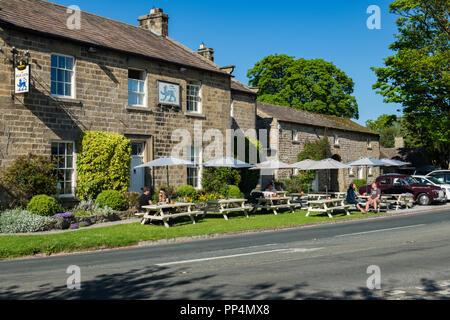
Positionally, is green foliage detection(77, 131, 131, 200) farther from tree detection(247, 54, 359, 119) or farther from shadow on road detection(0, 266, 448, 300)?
tree detection(247, 54, 359, 119)

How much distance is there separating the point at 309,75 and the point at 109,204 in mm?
41600

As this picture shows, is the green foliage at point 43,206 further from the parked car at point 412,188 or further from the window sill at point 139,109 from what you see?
the parked car at point 412,188

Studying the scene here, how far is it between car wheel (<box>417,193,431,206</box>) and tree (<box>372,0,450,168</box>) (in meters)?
10.2

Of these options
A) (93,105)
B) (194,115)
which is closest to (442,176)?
(194,115)

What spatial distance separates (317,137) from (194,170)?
18.1 m

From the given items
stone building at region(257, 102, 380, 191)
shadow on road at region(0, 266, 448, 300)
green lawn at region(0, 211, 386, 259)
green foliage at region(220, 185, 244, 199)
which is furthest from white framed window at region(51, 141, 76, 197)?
stone building at region(257, 102, 380, 191)

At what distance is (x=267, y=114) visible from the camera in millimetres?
35781

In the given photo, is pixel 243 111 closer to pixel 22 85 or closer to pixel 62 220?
pixel 22 85

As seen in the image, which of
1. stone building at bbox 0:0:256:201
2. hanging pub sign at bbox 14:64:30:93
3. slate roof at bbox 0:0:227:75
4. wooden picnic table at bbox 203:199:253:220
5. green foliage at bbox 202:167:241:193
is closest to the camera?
hanging pub sign at bbox 14:64:30:93

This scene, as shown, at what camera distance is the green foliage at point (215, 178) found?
80.1ft

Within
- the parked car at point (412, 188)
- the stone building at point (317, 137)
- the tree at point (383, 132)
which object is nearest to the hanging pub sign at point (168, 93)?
the parked car at point (412, 188)

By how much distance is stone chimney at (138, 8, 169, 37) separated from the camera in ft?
91.3

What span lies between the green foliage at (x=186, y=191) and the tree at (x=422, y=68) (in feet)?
64.8
